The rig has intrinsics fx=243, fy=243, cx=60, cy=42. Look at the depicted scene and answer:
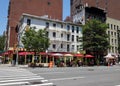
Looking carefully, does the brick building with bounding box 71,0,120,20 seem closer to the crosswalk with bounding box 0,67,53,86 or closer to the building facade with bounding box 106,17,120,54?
the building facade with bounding box 106,17,120,54

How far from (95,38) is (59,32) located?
30.9 ft

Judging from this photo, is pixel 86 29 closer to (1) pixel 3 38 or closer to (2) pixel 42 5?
(2) pixel 42 5

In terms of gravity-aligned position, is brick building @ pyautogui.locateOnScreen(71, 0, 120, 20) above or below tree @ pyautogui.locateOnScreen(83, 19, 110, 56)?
above

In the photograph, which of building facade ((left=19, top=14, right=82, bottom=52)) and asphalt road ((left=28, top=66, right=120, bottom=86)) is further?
building facade ((left=19, top=14, right=82, bottom=52))

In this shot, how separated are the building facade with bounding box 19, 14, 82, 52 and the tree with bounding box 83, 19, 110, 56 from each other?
449 centimetres

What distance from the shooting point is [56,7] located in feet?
262

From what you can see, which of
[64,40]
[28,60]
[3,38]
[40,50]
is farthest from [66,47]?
[3,38]

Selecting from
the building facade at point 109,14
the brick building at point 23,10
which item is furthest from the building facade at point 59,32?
the brick building at point 23,10

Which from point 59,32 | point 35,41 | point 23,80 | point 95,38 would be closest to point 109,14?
point 95,38

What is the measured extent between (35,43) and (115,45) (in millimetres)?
40385

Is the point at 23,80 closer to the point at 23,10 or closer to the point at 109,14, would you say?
the point at 23,10

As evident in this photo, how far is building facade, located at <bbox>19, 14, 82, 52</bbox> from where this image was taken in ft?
193

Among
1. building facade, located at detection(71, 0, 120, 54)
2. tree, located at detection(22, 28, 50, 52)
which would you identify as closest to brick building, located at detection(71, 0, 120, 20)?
building facade, located at detection(71, 0, 120, 54)

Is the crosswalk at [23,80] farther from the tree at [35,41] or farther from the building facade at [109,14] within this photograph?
the building facade at [109,14]
